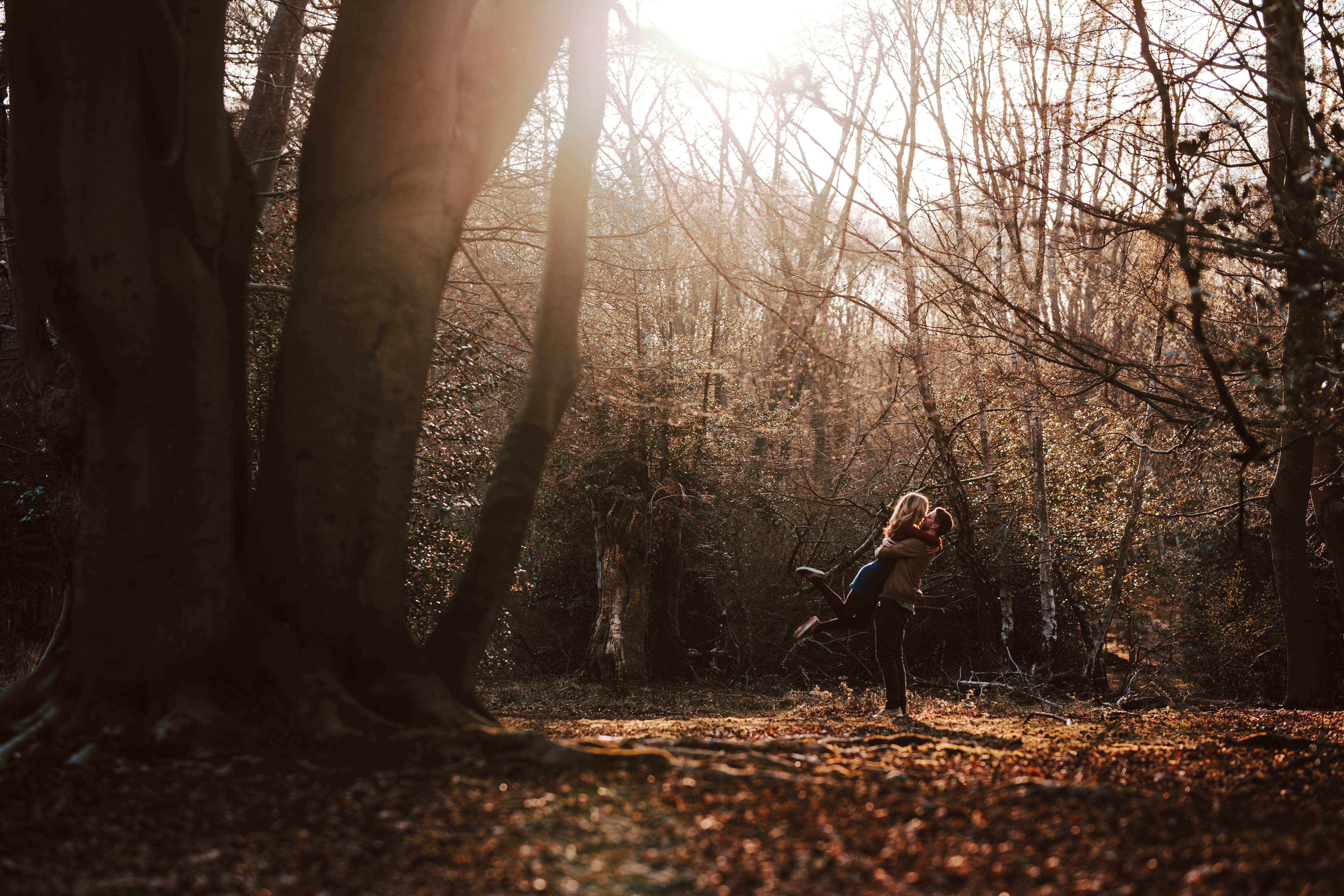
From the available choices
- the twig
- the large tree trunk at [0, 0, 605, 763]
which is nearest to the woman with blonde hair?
the twig

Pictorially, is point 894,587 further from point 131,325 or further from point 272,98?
point 272,98

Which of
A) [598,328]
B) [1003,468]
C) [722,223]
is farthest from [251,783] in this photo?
[1003,468]

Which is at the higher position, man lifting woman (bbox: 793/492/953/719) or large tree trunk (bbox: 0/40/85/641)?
large tree trunk (bbox: 0/40/85/641)

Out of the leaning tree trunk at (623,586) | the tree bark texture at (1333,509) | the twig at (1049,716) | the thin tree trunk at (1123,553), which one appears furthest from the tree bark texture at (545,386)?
the tree bark texture at (1333,509)

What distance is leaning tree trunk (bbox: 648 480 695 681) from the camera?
38.5 feet

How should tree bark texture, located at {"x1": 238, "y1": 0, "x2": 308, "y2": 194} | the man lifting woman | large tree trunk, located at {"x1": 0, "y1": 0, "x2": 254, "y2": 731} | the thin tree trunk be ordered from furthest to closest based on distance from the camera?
the thin tree trunk
tree bark texture, located at {"x1": 238, "y1": 0, "x2": 308, "y2": 194}
the man lifting woman
large tree trunk, located at {"x1": 0, "y1": 0, "x2": 254, "y2": 731}

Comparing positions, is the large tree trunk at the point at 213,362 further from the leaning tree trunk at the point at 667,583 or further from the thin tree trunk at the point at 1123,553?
the thin tree trunk at the point at 1123,553

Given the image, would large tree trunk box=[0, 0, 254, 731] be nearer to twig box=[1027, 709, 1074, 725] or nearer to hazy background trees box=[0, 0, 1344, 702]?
hazy background trees box=[0, 0, 1344, 702]

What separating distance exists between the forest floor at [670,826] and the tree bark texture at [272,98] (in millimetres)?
5886

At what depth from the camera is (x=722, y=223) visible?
7246 mm

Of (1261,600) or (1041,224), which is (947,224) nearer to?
(1261,600)

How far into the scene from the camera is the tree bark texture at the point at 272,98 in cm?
725

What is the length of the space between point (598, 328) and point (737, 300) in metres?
5.29

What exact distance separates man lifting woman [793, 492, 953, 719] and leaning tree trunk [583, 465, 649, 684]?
15.1 feet
